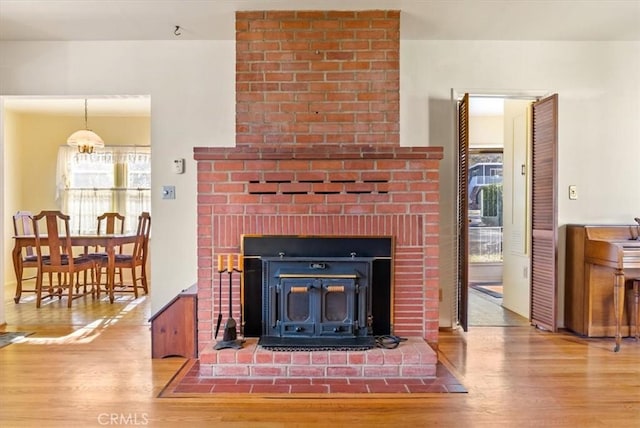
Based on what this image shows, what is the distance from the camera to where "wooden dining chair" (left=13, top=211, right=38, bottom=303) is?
4391 millimetres

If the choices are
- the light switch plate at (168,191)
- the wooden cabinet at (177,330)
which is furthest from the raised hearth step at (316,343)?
the light switch plate at (168,191)

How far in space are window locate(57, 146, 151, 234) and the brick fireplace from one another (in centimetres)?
345

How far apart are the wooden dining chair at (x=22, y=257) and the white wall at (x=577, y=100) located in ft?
14.4

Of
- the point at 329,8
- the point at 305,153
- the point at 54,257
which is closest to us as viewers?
the point at 305,153

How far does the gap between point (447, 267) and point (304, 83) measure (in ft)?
6.18

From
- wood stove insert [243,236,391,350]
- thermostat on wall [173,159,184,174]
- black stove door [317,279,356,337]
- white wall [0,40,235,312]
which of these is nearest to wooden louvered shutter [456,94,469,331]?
wood stove insert [243,236,391,350]

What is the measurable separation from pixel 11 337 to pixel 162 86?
2.30m

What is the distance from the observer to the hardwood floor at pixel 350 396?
1.90m

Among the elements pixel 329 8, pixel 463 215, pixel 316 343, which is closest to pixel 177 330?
pixel 316 343

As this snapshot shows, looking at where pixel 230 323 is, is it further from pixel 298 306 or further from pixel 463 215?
pixel 463 215

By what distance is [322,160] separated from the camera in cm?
266

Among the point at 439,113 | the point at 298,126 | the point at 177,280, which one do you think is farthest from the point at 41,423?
the point at 439,113

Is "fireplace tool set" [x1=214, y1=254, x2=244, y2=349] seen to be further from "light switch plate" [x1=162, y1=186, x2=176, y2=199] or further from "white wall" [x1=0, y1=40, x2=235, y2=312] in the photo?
"light switch plate" [x1=162, y1=186, x2=176, y2=199]

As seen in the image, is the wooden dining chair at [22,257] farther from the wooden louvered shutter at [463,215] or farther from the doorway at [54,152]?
the wooden louvered shutter at [463,215]
